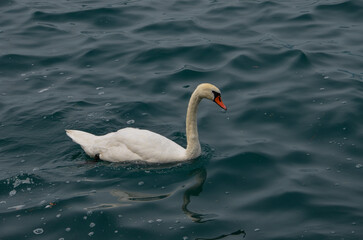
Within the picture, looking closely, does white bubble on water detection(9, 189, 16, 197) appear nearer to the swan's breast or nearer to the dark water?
the dark water

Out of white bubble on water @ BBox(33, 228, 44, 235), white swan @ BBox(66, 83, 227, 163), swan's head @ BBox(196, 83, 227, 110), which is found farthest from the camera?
white swan @ BBox(66, 83, 227, 163)

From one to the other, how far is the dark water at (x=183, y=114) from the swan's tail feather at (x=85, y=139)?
240 millimetres

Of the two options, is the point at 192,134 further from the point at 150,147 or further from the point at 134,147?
the point at 134,147

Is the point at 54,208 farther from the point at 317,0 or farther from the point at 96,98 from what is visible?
the point at 317,0

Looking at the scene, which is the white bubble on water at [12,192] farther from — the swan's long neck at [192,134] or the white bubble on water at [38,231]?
the swan's long neck at [192,134]

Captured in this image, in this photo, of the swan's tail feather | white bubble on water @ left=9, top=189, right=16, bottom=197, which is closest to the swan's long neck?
the swan's tail feather

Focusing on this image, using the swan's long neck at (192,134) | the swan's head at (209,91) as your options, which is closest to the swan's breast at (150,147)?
the swan's long neck at (192,134)

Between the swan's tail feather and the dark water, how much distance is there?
0.79 feet

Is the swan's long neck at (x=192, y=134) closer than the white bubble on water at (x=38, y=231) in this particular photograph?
No

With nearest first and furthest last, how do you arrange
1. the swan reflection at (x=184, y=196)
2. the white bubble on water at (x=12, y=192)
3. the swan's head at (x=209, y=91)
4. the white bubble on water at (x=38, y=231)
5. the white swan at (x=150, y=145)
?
the white bubble on water at (x=38, y=231) < the swan reflection at (x=184, y=196) < the white bubble on water at (x=12, y=192) < the swan's head at (x=209, y=91) < the white swan at (x=150, y=145)

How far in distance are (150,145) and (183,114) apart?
2.10 metres

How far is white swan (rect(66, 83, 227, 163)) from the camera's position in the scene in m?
11.0

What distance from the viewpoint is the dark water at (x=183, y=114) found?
31.0 ft

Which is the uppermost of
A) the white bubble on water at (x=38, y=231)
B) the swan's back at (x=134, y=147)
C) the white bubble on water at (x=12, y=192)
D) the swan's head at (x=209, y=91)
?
the swan's head at (x=209, y=91)
